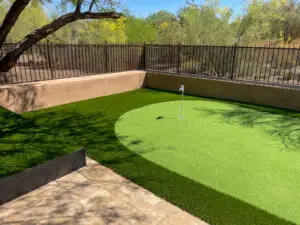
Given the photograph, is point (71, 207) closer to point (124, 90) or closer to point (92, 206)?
point (92, 206)

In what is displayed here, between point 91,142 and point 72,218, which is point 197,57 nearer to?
point 91,142

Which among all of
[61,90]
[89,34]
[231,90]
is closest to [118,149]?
[61,90]

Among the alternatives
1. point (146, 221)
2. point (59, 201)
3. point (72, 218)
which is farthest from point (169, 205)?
point (59, 201)

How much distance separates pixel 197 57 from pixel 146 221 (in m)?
7.50

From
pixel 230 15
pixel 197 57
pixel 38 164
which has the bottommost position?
pixel 38 164

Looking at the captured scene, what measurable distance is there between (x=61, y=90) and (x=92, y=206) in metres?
4.88

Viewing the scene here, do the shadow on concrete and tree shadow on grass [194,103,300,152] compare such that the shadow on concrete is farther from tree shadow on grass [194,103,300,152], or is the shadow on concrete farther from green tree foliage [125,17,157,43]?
green tree foliage [125,17,157,43]

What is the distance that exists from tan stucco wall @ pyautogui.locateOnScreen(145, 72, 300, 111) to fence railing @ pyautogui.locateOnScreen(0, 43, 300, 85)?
0.48m

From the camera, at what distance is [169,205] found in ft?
8.25

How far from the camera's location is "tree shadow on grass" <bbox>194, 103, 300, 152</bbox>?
172 inches

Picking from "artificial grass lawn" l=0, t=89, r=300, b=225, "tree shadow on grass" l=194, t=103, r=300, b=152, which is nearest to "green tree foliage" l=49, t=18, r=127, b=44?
"artificial grass lawn" l=0, t=89, r=300, b=225

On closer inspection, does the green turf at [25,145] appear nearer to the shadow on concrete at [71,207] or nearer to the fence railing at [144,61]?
the shadow on concrete at [71,207]

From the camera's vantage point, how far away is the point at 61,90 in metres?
6.57

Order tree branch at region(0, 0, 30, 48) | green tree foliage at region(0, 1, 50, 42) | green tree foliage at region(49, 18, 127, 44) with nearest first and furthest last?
tree branch at region(0, 0, 30, 48), green tree foliage at region(0, 1, 50, 42), green tree foliage at region(49, 18, 127, 44)
